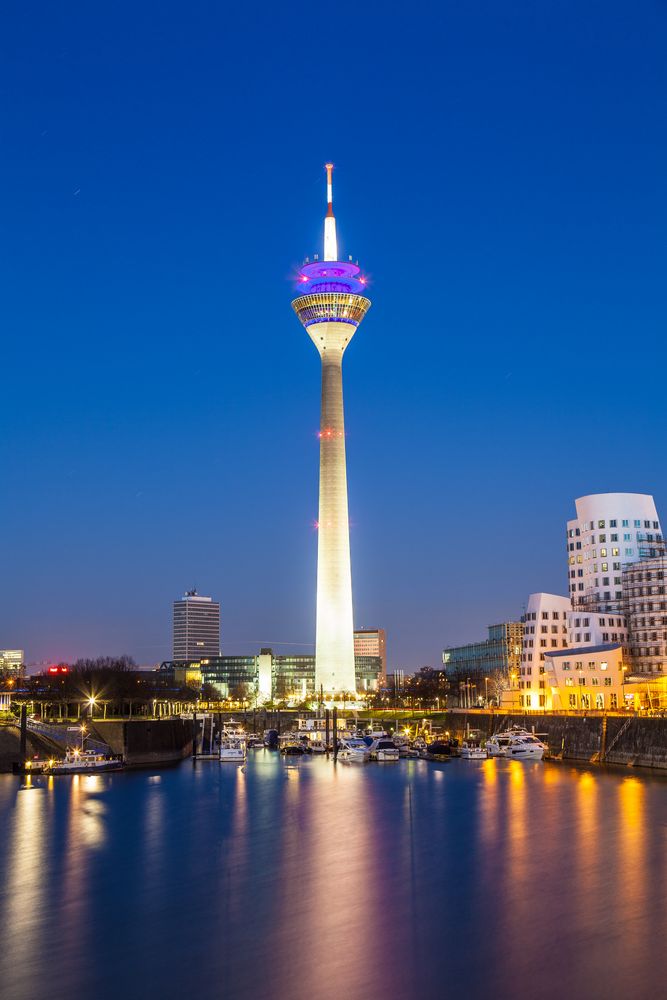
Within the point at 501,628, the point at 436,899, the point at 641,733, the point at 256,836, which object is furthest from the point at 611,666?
the point at 436,899

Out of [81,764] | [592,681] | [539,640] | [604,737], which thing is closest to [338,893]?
[81,764]

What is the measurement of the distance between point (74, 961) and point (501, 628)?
162142mm

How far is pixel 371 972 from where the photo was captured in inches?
1330

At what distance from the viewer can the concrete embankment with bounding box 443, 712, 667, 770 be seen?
297ft

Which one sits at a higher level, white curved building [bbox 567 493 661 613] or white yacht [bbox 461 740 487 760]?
white curved building [bbox 567 493 661 613]

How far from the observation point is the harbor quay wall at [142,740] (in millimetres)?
105750

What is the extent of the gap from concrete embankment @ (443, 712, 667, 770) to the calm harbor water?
37.0ft

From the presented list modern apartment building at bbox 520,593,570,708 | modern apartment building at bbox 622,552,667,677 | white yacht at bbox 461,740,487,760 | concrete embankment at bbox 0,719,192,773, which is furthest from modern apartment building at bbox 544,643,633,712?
concrete embankment at bbox 0,719,192,773

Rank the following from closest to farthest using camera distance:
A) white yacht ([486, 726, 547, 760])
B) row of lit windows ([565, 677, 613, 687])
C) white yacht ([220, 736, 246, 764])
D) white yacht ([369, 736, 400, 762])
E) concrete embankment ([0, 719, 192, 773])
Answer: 1. concrete embankment ([0, 719, 192, 773])
2. white yacht ([486, 726, 547, 760])
3. white yacht ([369, 736, 400, 762])
4. white yacht ([220, 736, 246, 764])
5. row of lit windows ([565, 677, 613, 687])

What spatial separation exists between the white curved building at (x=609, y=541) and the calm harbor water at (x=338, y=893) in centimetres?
6576

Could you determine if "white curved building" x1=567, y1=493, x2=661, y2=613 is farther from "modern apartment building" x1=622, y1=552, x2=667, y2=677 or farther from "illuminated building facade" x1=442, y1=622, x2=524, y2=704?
"illuminated building facade" x1=442, y1=622, x2=524, y2=704

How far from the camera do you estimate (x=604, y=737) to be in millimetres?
98938

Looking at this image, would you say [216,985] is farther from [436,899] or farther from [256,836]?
[256,836]

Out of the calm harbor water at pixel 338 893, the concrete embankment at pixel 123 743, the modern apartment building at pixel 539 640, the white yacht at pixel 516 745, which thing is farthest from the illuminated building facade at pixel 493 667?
the calm harbor water at pixel 338 893
